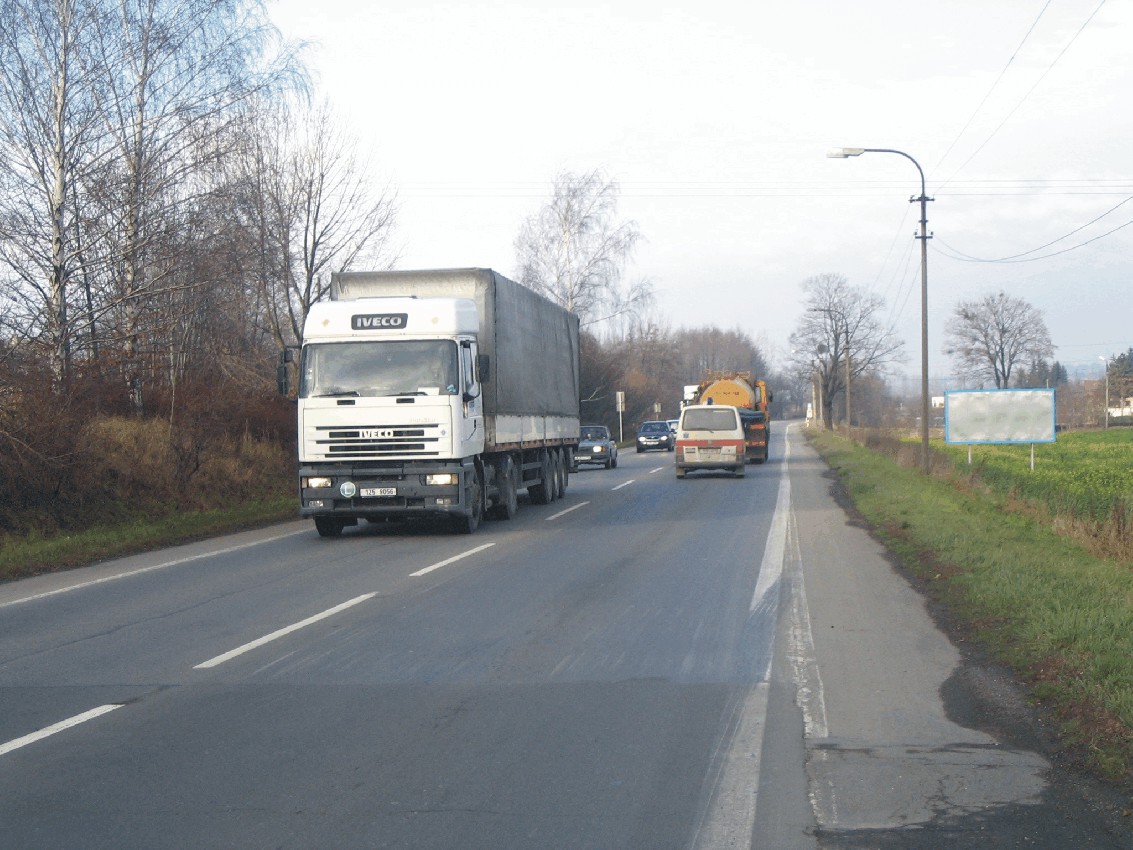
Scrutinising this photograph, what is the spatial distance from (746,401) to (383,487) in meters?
27.1

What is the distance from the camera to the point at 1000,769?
5.49 meters

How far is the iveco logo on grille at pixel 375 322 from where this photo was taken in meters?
16.5

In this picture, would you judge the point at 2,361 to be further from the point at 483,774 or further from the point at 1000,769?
the point at 1000,769

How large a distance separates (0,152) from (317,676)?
15.9 meters

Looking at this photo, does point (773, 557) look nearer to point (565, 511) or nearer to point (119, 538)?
point (565, 511)

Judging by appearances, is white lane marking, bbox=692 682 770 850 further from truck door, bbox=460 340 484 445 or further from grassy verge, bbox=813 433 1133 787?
truck door, bbox=460 340 484 445

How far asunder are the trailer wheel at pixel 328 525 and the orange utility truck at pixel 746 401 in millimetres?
24557

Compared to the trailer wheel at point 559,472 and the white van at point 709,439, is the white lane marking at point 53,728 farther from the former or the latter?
the white van at point 709,439

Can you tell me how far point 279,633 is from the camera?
9203 millimetres

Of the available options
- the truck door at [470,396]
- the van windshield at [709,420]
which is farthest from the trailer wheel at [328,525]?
the van windshield at [709,420]

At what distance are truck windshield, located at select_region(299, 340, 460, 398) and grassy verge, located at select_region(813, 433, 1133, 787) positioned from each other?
272 inches

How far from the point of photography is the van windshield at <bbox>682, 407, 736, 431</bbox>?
3112 cm

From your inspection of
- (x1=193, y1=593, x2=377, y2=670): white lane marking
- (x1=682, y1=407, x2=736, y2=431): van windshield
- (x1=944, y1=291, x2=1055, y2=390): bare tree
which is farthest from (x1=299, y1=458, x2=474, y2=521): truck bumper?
(x1=944, y1=291, x2=1055, y2=390): bare tree

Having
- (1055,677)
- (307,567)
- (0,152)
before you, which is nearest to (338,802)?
(1055,677)
